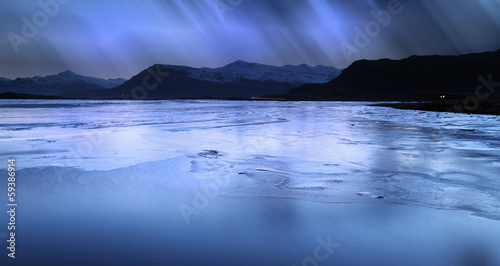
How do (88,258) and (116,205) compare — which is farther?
(116,205)

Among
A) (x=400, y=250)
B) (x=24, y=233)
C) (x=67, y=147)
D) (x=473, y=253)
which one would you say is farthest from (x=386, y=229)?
(x=67, y=147)

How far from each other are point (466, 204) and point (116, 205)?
19.6 feet

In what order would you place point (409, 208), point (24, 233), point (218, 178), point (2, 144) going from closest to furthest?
point (24, 233)
point (409, 208)
point (218, 178)
point (2, 144)

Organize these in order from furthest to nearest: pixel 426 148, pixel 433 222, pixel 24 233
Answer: pixel 426 148 < pixel 433 222 < pixel 24 233

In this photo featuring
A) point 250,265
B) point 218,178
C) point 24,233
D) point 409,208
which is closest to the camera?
→ point 250,265

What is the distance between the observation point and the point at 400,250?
188 inches

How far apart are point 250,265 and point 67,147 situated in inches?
499

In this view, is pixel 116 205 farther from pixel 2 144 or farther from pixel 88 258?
pixel 2 144

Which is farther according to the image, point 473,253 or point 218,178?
point 218,178

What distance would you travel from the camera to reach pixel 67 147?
14898 millimetres

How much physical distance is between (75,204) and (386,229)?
507 centimetres

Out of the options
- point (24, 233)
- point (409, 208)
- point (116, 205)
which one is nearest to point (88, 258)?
point (24, 233)

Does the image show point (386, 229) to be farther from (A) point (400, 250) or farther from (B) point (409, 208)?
(B) point (409, 208)

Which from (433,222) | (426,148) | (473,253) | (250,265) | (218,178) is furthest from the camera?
(426,148)
